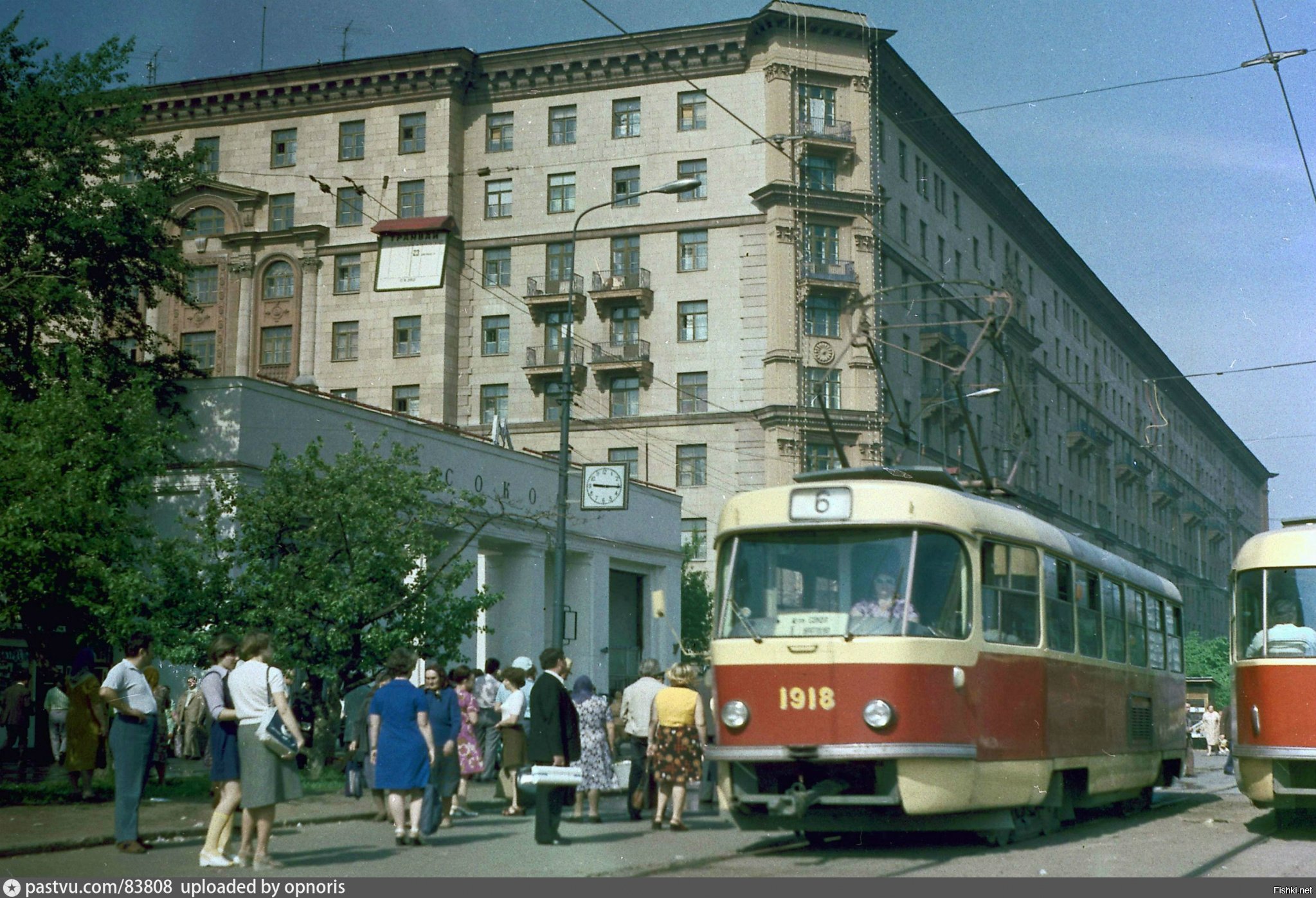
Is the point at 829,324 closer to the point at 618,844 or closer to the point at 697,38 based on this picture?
the point at 697,38

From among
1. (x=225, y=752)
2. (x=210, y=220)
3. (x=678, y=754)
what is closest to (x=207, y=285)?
(x=210, y=220)

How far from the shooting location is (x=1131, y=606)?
56.3ft

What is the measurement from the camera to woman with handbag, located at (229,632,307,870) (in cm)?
1100

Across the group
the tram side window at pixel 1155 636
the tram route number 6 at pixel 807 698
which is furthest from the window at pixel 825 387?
the tram route number 6 at pixel 807 698

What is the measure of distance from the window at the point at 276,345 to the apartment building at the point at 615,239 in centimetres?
11

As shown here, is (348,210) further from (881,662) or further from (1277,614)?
(881,662)

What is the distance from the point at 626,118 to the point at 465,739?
41.0 metres

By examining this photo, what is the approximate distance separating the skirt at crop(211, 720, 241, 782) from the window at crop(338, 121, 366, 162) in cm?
4805

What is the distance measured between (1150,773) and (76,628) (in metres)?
14.3

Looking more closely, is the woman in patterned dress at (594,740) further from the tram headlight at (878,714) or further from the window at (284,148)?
the window at (284,148)

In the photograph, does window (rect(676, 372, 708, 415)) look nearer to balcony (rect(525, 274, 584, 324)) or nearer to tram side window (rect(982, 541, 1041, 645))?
balcony (rect(525, 274, 584, 324))

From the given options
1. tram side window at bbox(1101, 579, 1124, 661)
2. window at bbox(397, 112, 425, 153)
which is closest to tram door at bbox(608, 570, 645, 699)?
window at bbox(397, 112, 425, 153)

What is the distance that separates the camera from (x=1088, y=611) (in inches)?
598

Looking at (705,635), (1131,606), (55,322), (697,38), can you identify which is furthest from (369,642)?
(697,38)
